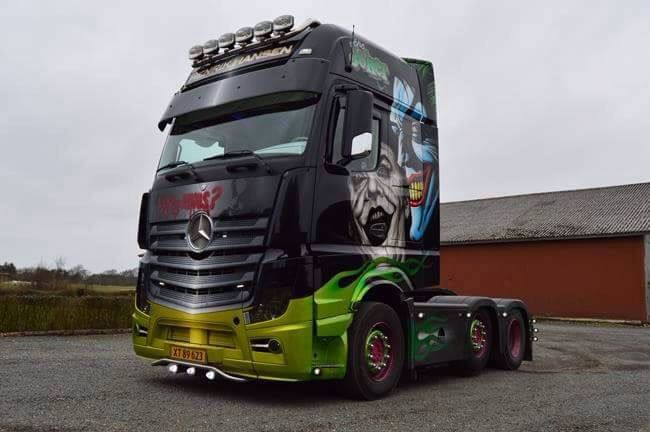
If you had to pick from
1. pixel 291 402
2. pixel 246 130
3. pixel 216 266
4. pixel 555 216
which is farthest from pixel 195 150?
pixel 555 216

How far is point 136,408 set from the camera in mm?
5395

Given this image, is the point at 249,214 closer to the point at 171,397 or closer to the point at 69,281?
the point at 171,397

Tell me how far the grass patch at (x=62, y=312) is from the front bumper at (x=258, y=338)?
8472mm

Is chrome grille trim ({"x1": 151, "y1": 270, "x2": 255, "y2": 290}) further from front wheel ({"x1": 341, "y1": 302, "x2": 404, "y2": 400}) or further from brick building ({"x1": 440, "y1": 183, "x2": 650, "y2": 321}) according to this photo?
brick building ({"x1": 440, "y1": 183, "x2": 650, "y2": 321})

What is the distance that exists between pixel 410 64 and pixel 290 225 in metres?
3.20

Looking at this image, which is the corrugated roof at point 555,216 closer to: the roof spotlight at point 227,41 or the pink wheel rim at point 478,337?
the pink wheel rim at point 478,337

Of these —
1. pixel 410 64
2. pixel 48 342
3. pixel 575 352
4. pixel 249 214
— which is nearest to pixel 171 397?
pixel 249 214

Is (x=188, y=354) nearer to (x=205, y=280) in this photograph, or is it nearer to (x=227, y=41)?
(x=205, y=280)

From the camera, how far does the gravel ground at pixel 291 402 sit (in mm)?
5066

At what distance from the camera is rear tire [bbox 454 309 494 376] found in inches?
317

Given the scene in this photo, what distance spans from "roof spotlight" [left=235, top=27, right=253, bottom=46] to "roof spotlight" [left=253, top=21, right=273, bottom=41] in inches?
4.0

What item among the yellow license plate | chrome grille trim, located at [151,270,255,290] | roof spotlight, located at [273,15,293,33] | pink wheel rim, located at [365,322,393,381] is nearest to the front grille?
chrome grille trim, located at [151,270,255,290]

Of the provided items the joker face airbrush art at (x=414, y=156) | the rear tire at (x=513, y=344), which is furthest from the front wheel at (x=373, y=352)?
the rear tire at (x=513, y=344)

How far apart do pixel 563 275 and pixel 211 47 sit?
24.0m
